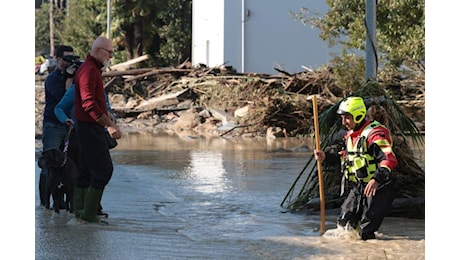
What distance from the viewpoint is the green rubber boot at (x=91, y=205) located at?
8.76m

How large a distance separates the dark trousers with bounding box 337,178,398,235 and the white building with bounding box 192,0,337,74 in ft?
90.9

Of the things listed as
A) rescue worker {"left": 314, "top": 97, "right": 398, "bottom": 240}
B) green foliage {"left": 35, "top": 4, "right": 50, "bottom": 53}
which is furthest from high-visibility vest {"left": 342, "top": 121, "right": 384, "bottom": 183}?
green foliage {"left": 35, "top": 4, "right": 50, "bottom": 53}

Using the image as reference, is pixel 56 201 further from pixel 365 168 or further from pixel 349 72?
pixel 349 72

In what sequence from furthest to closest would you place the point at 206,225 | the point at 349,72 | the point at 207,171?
the point at 349,72 < the point at 207,171 < the point at 206,225

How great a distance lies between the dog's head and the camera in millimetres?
9555

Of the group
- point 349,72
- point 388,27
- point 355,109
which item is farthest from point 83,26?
point 355,109

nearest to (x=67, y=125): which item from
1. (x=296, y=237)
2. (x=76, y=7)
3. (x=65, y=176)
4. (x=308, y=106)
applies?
(x=65, y=176)

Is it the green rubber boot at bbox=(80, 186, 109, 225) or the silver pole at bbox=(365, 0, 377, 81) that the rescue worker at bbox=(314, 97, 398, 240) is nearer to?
the green rubber boot at bbox=(80, 186, 109, 225)

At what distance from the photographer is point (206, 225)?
934cm

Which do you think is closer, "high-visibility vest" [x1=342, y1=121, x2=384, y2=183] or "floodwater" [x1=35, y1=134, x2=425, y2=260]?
"floodwater" [x1=35, y1=134, x2=425, y2=260]

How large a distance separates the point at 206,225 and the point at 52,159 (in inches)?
69.8
